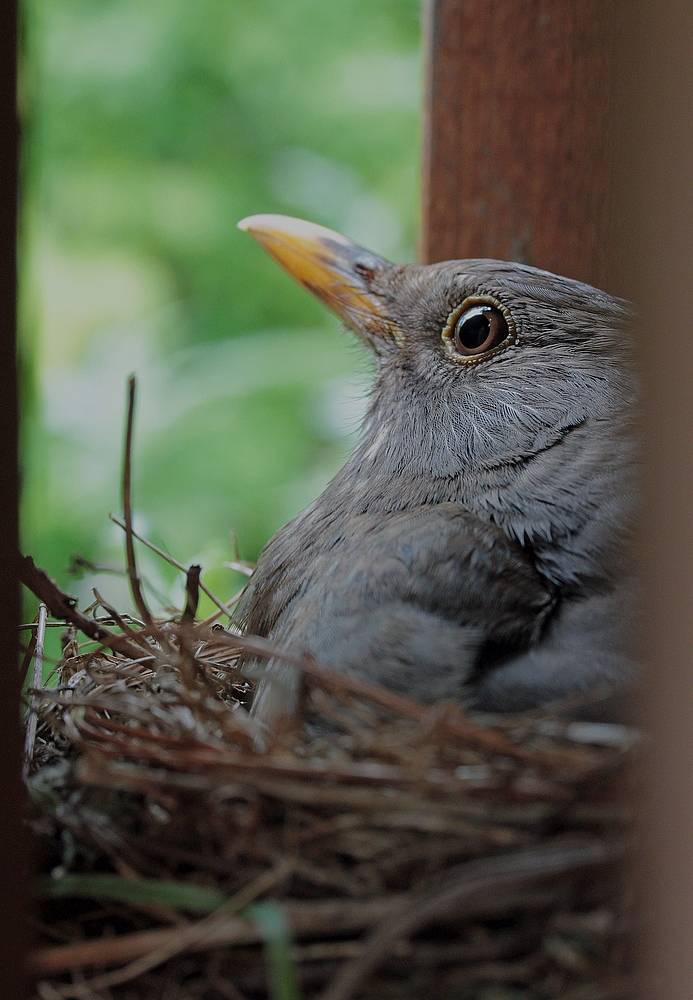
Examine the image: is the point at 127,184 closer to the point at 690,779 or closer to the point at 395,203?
the point at 395,203

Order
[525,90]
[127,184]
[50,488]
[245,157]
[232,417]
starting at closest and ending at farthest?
[525,90] < [50,488] < [232,417] < [127,184] < [245,157]

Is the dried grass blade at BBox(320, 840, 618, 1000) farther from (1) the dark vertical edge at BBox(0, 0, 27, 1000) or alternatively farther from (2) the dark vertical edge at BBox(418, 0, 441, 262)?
(2) the dark vertical edge at BBox(418, 0, 441, 262)

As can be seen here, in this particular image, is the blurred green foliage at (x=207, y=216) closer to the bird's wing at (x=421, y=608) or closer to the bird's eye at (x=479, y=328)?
the bird's eye at (x=479, y=328)

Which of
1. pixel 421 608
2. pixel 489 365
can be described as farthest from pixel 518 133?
pixel 421 608

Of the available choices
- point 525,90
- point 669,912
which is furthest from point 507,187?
point 669,912

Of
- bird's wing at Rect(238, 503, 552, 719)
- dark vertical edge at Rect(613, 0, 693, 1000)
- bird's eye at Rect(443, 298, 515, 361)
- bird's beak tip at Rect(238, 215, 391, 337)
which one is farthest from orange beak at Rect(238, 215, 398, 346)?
dark vertical edge at Rect(613, 0, 693, 1000)

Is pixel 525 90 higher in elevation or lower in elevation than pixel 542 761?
higher
